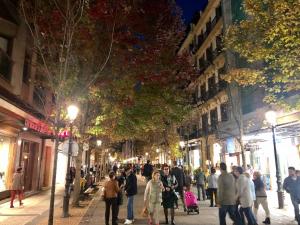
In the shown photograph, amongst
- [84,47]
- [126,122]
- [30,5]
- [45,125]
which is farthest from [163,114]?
[30,5]

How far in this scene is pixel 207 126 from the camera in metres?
30.3

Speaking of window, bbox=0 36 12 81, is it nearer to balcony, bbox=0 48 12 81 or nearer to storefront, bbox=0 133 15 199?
balcony, bbox=0 48 12 81

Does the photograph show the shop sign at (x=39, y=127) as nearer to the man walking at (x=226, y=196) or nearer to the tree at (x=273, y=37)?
the tree at (x=273, y=37)

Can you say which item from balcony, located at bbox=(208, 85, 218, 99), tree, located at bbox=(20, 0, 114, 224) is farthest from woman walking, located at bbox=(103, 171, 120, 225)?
balcony, located at bbox=(208, 85, 218, 99)

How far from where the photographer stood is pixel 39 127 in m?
18.1

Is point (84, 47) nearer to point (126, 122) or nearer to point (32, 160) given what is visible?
point (126, 122)

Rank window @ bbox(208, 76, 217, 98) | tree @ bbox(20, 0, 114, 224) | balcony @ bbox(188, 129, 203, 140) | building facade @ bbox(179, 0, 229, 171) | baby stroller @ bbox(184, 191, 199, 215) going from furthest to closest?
balcony @ bbox(188, 129, 203, 140) < window @ bbox(208, 76, 217, 98) < building facade @ bbox(179, 0, 229, 171) < tree @ bbox(20, 0, 114, 224) < baby stroller @ bbox(184, 191, 199, 215)

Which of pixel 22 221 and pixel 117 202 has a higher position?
pixel 117 202

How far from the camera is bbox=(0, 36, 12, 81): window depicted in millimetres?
14609

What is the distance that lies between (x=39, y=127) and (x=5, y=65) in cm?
449

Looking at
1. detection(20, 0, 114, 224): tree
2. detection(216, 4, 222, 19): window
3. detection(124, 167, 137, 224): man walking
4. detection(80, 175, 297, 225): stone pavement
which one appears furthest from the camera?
detection(216, 4, 222, 19): window

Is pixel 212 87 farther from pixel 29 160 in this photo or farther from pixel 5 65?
pixel 5 65

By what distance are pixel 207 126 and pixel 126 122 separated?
12025 millimetres

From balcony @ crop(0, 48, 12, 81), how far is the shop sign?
2.59 meters
